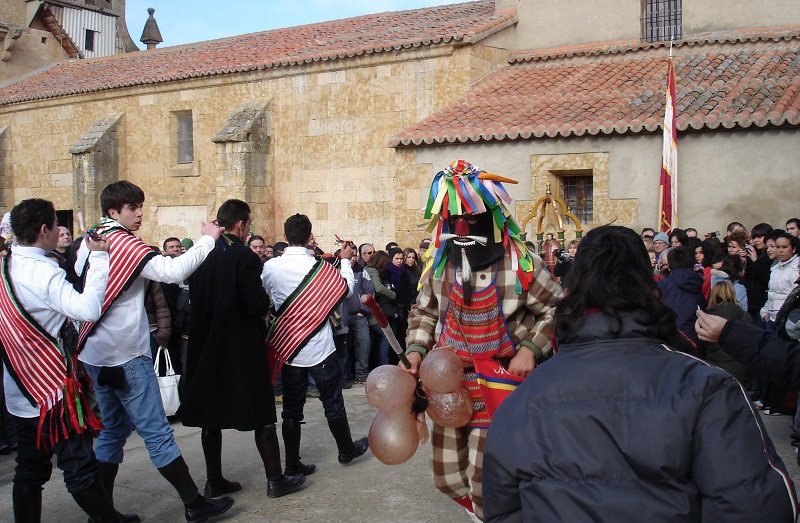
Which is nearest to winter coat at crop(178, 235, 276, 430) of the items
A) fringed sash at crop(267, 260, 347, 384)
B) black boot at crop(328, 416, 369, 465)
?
fringed sash at crop(267, 260, 347, 384)

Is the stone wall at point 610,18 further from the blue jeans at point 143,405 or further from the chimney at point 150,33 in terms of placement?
the chimney at point 150,33

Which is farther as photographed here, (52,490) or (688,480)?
(52,490)

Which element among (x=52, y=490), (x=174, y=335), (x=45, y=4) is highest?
(x=45, y=4)

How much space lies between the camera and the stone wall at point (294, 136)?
17.7 meters

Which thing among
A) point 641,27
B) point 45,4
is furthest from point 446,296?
point 45,4

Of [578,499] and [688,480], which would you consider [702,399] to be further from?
[578,499]

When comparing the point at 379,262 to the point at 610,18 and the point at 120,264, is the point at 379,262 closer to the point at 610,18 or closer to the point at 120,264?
the point at 120,264

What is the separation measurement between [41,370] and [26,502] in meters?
0.67

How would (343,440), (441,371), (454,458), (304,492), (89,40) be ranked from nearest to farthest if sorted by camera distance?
(441,371), (454,458), (304,492), (343,440), (89,40)

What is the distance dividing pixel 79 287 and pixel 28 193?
2173cm

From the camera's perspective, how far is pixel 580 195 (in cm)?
1526

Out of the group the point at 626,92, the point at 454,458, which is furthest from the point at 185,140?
the point at 454,458

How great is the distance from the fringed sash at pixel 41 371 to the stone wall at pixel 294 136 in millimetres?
11908

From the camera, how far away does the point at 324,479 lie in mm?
6152
